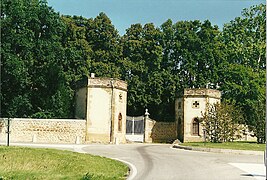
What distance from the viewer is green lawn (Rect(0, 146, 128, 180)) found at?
39.6 feet

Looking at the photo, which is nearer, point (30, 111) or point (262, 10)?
point (30, 111)

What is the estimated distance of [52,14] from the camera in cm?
3116

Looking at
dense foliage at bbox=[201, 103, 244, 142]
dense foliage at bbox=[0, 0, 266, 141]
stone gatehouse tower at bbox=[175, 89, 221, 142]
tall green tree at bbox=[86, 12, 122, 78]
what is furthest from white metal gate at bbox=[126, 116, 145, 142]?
tall green tree at bbox=[86, 12, 122, 78]

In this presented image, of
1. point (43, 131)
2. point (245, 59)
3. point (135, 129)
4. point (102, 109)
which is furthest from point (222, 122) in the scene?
point (245, 59)

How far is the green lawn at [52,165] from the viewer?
39.6 feet

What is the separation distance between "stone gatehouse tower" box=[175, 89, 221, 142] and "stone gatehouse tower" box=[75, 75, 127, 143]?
17.6 ft

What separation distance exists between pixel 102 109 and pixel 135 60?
12.7 m

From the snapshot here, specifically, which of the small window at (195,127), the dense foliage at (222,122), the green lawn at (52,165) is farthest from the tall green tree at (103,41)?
the green lawn at (52,165)

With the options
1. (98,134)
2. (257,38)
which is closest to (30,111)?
(98,134)

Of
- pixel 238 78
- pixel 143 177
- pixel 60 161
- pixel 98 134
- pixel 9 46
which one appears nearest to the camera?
pixel 143 177

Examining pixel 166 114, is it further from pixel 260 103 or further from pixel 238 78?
pixel 260 103

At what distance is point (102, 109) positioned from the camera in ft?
101

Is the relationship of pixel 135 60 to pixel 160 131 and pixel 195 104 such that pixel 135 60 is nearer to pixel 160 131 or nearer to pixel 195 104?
pixel 160 131

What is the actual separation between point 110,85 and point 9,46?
7.51 m
